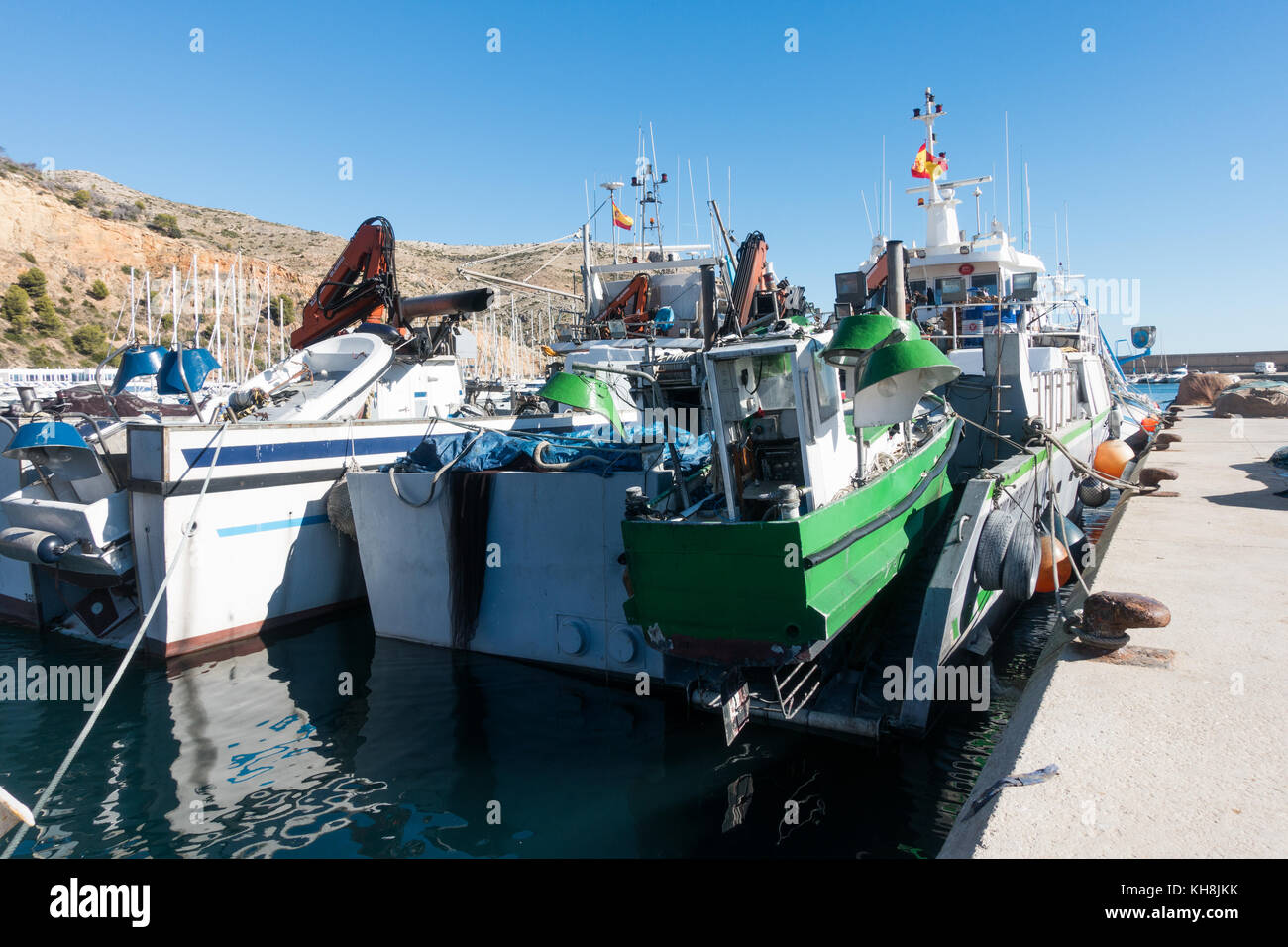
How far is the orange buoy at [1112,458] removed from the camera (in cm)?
1435

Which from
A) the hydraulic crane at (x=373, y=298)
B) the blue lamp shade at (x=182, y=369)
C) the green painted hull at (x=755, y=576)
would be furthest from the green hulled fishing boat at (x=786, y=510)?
the hydraulic crane at (x=373, y=298)

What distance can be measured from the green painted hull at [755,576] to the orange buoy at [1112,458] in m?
9.93

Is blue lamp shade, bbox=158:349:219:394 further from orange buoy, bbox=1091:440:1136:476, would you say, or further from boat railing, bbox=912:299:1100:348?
orange buoy, bbox=1091:440:1136:476

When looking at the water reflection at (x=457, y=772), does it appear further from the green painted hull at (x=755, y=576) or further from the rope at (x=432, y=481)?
the rope at (x=432, y=481)

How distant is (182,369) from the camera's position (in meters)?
10.7

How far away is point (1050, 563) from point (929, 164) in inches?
618

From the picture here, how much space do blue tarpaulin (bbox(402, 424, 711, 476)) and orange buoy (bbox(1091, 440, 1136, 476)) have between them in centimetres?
883

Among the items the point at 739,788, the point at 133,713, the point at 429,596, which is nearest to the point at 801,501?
the point at 739,788

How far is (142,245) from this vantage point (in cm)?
5566

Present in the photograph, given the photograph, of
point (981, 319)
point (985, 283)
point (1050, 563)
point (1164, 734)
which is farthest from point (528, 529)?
point (985, 283)

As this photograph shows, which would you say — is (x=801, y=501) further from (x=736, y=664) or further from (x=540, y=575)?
(x=540, y=575)

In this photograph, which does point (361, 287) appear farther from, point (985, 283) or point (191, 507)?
point (985, 283)

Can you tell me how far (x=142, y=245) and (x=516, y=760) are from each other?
207 ft
